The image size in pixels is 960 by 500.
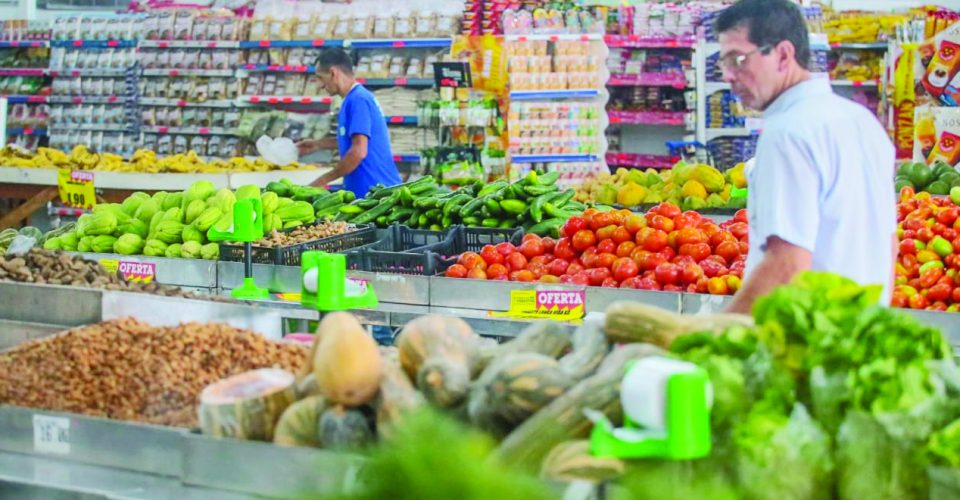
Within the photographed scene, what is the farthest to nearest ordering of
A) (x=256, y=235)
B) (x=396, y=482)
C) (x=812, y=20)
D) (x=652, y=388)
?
1. (x=812, y=20)
2. (x=256, y=235)
3. (x=652, y=388)
4. (x=396, y=482)

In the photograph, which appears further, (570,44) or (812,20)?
(812,20)

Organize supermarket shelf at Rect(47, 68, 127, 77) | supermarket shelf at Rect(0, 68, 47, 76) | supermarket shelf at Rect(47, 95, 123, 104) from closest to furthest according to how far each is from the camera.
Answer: supermarket shelf at Rect(47, 68, 127, 77) < supermarket shelf at Rect(47, 95, 123, 104) < supermarket shelf at Rect(0, 68, 47, 76)

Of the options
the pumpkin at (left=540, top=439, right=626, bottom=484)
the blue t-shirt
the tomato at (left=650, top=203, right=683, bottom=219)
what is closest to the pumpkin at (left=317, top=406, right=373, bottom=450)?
the pumpkin at (left=540, top=439, right=626, bottom=484)

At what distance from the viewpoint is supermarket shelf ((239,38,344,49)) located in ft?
36.1

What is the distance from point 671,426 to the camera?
1554 millimetres

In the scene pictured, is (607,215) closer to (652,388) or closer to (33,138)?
(652,388)

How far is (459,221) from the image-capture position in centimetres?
566

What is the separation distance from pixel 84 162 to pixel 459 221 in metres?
4.72

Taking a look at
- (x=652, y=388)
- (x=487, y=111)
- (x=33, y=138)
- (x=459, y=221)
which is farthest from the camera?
(x=33, y=138)

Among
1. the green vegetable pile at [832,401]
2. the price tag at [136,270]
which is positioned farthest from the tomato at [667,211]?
the green vegetable pile at [832,401]

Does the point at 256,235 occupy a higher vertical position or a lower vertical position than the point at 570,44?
lower

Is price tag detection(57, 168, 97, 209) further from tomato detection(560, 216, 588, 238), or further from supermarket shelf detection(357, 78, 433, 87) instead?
tomato detection(560, 216, 588, 238)

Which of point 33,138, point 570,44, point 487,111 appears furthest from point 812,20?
point 33,138

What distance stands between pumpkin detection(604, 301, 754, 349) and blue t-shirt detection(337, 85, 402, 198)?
5518 millimetres
